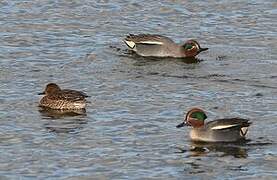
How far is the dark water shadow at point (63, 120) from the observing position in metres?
17.9

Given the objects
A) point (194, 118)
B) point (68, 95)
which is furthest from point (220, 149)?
point (68, 95)

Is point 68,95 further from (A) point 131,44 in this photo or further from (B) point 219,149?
(A) point 131,44

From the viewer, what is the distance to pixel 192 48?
78.2 ft

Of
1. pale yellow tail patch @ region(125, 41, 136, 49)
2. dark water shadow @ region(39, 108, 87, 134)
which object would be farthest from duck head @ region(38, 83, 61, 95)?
Result: pale yellow tail patch @ region(125, 41, 136, 49)

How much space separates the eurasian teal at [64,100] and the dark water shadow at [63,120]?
0.27 ft

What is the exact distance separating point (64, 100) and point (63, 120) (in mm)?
784

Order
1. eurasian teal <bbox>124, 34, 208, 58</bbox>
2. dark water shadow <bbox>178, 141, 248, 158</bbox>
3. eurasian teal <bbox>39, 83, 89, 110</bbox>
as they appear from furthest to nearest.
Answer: eurasian teal <bbox>124, 34, 208, 58</bbox> → eurasian teal <bbox>39, 83, 89, 110</bbox> → dark water shadow <bbox>178, 141, 248, 158</bbox>

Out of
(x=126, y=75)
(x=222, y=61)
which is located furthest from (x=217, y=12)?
(x=126, y=75)

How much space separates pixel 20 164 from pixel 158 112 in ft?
12.0

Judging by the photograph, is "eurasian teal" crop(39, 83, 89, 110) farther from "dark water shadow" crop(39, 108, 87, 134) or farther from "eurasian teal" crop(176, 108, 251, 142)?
"eurasian teal" crop(176, 108, 251, 142)

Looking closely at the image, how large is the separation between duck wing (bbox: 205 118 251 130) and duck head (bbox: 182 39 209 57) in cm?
645

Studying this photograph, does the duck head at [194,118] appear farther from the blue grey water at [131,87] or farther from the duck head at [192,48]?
the duck head at [192,48]

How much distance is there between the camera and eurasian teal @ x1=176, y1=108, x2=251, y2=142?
17.3 metres

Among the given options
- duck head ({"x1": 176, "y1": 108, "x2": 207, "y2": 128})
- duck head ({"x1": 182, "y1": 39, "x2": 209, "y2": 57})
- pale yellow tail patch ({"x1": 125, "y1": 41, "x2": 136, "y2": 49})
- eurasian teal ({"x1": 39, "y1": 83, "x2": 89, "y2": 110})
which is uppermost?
pale yellow tail patch ({"x1": 125, "y1": 41, "x2": 136, "y2": 49})
